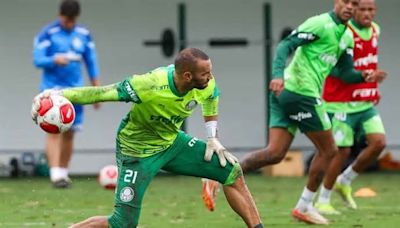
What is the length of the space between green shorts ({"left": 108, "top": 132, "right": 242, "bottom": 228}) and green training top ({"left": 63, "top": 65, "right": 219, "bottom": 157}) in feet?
0.23

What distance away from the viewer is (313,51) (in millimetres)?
13586

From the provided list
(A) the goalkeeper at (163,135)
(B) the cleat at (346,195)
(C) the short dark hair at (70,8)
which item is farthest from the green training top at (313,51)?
(C) the short dark hair at (70,8)

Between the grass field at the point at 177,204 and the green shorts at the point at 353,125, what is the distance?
79cm

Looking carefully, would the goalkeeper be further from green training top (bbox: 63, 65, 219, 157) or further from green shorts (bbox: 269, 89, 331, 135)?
green shorts (bbox: 269, 89, 331, 135)

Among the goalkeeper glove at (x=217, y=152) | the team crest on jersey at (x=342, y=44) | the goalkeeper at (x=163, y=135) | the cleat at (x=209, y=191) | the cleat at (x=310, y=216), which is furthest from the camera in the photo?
the team crest on jersey at (x=342, y=44)

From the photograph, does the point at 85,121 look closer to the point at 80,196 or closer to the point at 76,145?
the point at 76,145

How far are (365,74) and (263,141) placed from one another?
31.3ft

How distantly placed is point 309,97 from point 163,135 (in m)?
3.20

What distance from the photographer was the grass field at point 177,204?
43.8 feet

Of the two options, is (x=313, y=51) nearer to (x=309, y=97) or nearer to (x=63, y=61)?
(x=309, y=97)

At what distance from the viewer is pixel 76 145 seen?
23266mm

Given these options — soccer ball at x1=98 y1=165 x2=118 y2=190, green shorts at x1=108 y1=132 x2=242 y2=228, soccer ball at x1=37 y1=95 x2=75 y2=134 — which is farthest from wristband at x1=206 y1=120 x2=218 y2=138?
soccer ball at x1=98 y1=165 x2=118 y2=190

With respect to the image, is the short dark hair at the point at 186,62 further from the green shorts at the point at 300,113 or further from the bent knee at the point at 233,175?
the green shorts at the point at 300,113

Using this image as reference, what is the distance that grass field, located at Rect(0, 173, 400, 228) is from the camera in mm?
13336
